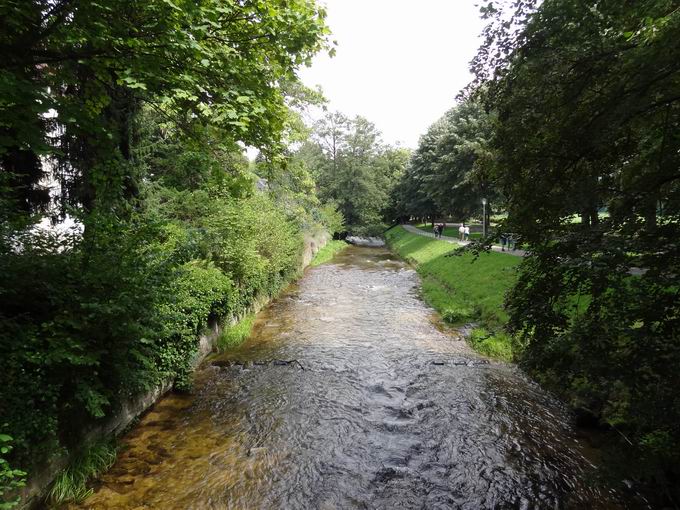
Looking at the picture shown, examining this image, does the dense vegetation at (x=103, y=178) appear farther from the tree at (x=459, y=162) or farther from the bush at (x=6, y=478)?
the tree at (x=459, y=162)

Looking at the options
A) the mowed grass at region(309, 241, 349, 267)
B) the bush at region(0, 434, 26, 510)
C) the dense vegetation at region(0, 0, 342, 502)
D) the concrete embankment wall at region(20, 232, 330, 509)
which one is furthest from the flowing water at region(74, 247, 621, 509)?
the mowed grass at region(309, 241, 349, 267)

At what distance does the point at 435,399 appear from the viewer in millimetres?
7980

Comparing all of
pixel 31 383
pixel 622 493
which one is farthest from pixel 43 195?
pixel 622 493

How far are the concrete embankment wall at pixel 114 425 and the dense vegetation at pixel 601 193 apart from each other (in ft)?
21.4

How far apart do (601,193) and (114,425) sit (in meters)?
8.32

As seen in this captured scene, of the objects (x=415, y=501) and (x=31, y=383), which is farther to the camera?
(x=415, y=501)

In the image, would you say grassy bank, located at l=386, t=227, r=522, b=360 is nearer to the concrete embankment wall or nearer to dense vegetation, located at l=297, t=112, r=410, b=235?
the concrete embankment wall

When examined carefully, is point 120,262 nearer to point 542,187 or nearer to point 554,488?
point 542,187

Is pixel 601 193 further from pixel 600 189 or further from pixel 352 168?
pixel 352 168

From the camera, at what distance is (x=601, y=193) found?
4781mm

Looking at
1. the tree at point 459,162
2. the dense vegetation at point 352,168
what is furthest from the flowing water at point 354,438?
the dense vegetation at point 352,168

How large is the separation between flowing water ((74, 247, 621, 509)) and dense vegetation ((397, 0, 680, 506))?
4.01ft

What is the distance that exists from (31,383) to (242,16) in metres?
6.14

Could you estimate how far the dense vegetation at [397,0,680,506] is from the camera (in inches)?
149
